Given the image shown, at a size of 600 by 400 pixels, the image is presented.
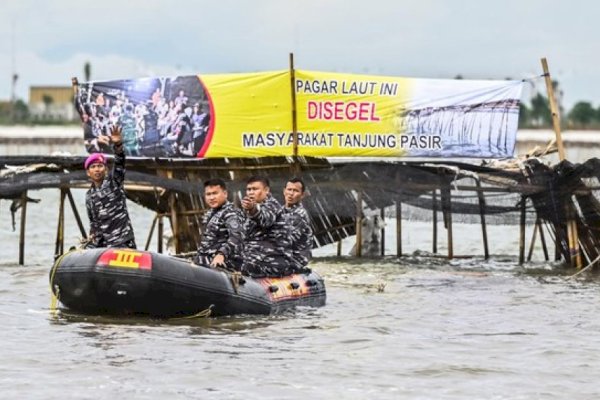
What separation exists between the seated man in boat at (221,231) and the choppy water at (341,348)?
26.6 inches

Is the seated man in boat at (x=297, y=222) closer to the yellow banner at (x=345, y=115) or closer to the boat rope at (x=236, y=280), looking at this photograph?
the boat rope at (x=236, y=280)

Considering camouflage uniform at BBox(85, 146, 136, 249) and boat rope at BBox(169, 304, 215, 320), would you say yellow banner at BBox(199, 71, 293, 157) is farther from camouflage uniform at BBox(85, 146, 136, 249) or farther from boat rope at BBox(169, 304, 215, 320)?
boat rope at BBox(169, 304, 215, 320)

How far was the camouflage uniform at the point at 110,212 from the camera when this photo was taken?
51.8 feet

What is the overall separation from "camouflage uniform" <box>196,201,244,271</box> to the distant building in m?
93.2

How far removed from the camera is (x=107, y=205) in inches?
621

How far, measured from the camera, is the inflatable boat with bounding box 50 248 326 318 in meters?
14.9

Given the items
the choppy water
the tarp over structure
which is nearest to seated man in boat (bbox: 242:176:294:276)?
the choppy water

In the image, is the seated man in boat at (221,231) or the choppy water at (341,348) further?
the seated man in boat at (221,231)

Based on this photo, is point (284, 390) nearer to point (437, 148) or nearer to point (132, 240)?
point (132, 240)

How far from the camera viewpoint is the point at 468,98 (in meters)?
23.3

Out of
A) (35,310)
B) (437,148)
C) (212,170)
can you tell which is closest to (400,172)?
(437,148)

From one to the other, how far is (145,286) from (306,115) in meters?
8.36

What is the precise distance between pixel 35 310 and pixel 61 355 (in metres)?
3.64

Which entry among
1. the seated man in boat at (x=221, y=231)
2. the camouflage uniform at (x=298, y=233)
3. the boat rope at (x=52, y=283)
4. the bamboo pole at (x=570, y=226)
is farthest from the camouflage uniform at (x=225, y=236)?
the bamboo pole at (x=570, y=226)
